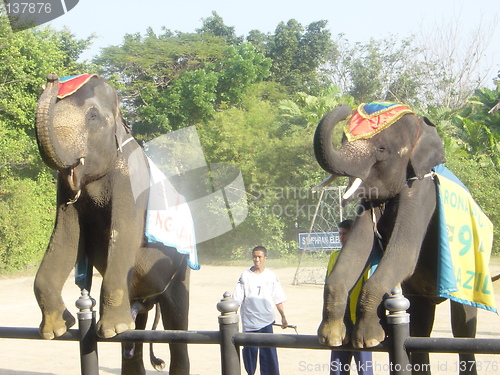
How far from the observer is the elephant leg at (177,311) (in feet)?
14.7

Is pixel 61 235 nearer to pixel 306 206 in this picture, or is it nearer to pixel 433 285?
pixel 433 285

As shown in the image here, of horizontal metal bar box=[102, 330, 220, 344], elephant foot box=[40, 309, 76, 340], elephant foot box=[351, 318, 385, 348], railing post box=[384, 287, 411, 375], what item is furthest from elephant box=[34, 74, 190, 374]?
railing post box=[384, 287, 411, 375]

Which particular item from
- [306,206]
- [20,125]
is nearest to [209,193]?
[306,206]

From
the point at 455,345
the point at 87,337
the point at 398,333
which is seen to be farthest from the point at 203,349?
the point at 455,345

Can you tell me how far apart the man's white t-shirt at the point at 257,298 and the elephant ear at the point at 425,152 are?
2.70m

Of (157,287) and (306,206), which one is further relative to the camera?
(306,206)

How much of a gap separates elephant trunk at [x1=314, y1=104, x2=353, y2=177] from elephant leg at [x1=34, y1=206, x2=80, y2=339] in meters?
1.53

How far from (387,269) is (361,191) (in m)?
0.45

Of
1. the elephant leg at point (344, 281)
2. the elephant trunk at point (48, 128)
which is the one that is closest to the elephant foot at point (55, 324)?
the elephant trunk at point (48, 128)

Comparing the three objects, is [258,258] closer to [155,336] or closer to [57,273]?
[57,273]

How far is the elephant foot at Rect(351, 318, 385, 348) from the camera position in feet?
9.91

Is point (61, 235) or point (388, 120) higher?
point (388, 120)

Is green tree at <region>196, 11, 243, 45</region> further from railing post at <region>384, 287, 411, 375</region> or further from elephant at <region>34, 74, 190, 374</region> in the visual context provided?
railing post at <region>384, 287, 411, 375</region>

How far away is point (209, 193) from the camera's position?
67.4ft
